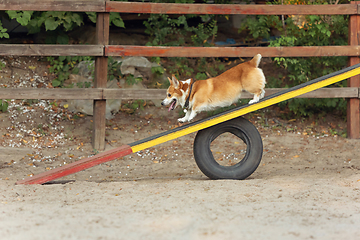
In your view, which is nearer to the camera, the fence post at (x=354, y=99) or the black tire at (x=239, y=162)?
the black tire at (x=239, y=162)

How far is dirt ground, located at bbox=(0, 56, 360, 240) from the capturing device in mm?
2908

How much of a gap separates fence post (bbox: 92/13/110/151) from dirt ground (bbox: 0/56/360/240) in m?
0.24

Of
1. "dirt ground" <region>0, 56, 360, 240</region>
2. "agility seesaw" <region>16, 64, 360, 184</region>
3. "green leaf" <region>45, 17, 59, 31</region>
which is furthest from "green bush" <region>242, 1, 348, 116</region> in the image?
"green leaf" <region>45, 17, 59, 31</region>

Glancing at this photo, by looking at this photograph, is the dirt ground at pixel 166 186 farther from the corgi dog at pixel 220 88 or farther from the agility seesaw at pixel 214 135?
the corgi dog at pixel 220 88

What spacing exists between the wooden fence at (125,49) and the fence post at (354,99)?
15mm

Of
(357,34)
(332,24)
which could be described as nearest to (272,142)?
(357,34)

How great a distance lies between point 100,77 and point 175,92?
2.20 m

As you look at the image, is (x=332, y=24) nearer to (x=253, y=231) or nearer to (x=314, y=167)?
(x=314, y=167)

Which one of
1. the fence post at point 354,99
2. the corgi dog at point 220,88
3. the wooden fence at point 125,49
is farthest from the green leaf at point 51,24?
Answer: the fence post at point 354,99

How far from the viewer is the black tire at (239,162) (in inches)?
174

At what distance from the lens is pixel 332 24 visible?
7.39 metres

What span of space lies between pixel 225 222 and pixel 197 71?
215 inches

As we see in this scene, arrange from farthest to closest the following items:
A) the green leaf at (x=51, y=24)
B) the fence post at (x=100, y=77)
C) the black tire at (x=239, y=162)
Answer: the green leaf at (x=51, y=24), the fence post at (x=100, y=77), the black tire at (x=239, y=162)

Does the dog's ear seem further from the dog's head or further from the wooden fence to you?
the wooden fence
